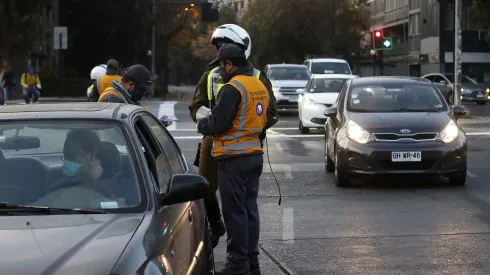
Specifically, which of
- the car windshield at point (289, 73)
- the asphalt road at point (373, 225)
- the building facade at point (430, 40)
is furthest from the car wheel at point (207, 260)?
the building facade at point (430, 40)

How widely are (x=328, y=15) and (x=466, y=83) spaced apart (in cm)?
2373

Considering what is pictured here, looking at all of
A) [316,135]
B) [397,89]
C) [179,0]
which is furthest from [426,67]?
[397,89]

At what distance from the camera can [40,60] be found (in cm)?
5219

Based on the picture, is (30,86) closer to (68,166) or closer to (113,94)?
(113,94)

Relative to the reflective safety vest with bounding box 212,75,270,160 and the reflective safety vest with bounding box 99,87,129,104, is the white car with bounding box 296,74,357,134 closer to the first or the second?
the reflective safety vest with bounding box 99,87,129,104

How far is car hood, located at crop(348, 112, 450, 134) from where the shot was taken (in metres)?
12.1

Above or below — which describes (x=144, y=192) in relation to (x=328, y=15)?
below

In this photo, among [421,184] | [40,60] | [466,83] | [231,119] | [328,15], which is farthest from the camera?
[328,15]

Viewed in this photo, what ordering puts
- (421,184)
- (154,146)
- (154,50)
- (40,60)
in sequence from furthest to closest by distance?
(154,50)
(40,60)
(421,184)
(154,146)

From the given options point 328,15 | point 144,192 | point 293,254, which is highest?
point 328,15

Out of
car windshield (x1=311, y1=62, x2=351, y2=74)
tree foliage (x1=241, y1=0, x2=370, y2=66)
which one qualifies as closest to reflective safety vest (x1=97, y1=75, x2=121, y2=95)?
car windshield (x1=311, y1=62, x2=351, y2=74)

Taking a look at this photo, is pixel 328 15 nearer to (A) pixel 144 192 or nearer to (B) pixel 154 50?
(B) pixel 154 50

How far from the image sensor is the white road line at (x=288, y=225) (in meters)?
8.85

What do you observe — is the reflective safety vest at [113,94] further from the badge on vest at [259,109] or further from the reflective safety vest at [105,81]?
the reflective safety vest at [105,81]
